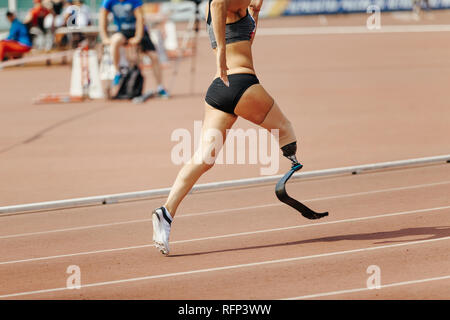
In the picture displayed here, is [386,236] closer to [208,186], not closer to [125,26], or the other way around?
[208,186]

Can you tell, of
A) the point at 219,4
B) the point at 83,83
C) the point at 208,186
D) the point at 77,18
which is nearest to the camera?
the point at 219,4

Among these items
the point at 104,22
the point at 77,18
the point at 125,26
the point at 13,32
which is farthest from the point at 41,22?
the point at 104,22

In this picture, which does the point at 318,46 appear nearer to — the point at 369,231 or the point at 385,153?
the point at 385,153

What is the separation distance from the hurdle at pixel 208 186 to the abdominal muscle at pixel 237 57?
247 cm

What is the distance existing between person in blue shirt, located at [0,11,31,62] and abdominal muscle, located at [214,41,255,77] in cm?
1578

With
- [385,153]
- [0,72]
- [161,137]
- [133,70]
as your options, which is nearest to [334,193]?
[385,153]

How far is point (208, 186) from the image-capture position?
9055 mm

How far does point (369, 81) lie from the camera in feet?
62.3

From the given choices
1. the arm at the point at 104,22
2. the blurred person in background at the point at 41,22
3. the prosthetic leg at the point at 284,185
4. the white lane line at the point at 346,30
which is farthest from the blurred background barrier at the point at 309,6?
the prosthetic leg at the point at 284,185

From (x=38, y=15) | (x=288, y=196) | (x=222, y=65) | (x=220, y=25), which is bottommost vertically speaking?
(x=288, y=196)

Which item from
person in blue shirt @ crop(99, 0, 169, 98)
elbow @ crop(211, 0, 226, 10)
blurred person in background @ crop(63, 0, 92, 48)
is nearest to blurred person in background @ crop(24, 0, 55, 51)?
blurred person in background @ crop(63, 0, 92, 48)

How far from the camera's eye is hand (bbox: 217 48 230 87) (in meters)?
6.38

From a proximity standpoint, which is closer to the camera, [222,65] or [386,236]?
[222,65]

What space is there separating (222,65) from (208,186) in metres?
2.82
